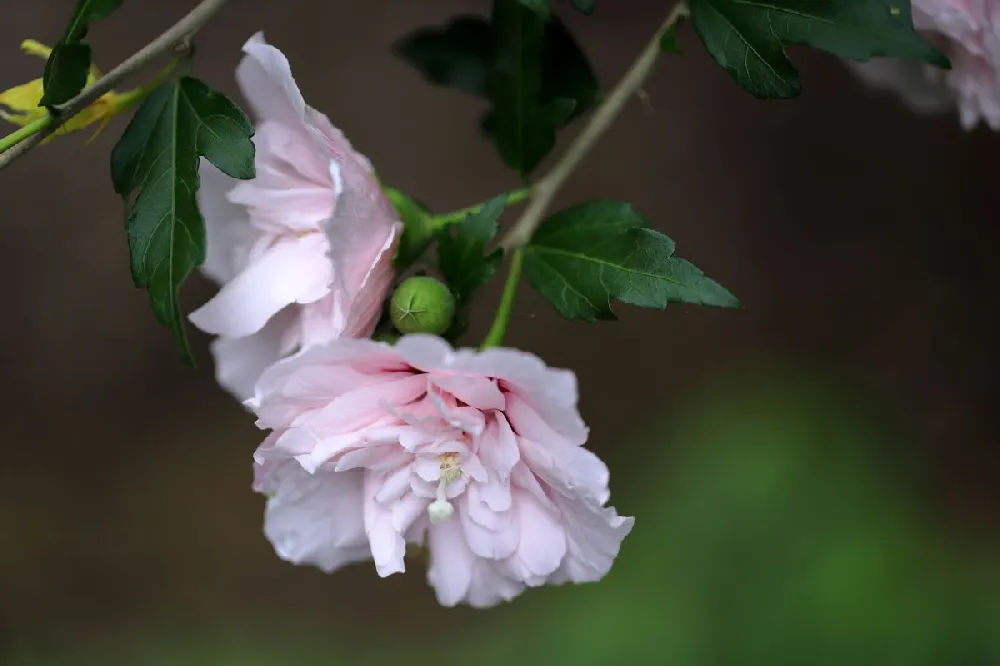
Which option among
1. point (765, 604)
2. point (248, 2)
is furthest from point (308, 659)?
point (248, 2)

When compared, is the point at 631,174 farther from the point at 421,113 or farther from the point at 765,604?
the point at 765,604

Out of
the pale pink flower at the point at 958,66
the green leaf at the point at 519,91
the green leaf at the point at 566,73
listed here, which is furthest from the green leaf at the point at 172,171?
the pale pink flower at the point at 958,66

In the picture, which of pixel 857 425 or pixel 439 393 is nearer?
pixel 439 393

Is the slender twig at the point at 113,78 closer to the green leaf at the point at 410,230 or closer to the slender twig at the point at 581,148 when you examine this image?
the green leaf at the point at 410,230

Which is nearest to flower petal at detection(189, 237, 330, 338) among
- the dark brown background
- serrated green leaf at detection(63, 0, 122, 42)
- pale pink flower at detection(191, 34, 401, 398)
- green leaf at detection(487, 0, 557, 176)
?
pale pink flower at detection(191, 34, 401, 398)

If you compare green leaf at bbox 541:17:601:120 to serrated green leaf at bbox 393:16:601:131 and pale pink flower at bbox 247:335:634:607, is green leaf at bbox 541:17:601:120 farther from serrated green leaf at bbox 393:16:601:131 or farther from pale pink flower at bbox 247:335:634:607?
pale pink flower at bbox 247:335:634:607

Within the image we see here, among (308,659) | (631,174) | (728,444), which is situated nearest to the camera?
(728,444)
